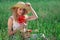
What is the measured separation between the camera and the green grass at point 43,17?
151 inches

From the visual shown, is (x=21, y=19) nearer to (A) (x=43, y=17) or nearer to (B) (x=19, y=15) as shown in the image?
(B) (x=19, y=15)

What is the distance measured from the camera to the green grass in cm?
382

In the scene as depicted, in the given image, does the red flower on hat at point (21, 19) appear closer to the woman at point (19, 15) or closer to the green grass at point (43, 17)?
the woman at point (19, 15)

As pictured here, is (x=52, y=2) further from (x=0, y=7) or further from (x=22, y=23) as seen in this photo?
(x=22, y=23)

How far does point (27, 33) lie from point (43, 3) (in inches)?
37.5

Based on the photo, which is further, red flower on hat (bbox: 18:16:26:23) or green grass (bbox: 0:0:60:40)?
green grass (bbox: 0:0:60:40)

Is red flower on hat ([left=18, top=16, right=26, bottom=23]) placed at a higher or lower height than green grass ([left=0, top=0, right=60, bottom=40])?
higher

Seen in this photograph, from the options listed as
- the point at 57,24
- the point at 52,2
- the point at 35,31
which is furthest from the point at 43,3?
the point at 35,31

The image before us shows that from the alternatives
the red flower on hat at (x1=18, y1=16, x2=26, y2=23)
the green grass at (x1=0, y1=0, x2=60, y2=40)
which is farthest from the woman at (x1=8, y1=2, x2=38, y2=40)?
the green grass at (x1=0, y1=0, x2=60, y2=40)

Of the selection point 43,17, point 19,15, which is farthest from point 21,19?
point 43,17

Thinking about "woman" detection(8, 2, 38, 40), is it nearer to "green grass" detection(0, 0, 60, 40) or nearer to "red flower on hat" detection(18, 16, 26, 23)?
"red flower on hat" detection(18, 16, 26, 23)

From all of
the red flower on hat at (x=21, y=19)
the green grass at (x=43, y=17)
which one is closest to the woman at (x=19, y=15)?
the red flower on hat at (x=21, y=19)

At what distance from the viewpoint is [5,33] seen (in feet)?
12.0

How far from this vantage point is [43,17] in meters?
4.06
